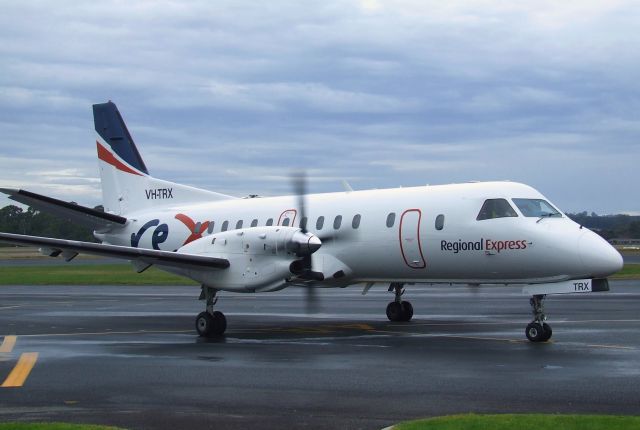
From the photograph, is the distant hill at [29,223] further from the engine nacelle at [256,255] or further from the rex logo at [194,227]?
the engine nacelle at [256,255]

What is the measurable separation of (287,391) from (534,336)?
7134mm

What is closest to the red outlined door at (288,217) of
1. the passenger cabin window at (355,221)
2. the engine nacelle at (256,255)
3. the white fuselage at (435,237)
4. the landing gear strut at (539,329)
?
the white fuselage at (435,237)

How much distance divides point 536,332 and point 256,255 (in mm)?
6115

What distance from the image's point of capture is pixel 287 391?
448 inches

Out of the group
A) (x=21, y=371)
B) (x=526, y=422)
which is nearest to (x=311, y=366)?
(x=21, y=371)

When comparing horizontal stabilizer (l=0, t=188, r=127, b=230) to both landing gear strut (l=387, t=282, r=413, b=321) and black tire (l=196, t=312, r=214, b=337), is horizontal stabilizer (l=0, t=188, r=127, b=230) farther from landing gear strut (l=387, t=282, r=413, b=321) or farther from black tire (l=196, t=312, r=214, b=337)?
landing gear strut (l=387, t=282, r=413, b=321)

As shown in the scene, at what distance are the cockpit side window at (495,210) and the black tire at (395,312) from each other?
434cm

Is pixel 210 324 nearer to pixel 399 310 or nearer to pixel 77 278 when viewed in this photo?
pixel 399 310

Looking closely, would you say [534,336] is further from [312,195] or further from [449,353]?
[312,195]

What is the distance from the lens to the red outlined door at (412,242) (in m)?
19.5

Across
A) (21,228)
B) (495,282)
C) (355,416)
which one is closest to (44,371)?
(355,416)

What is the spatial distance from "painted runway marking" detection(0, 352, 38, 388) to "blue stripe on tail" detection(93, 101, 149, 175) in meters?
11.5

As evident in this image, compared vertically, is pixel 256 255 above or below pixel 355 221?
below

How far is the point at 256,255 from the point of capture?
61.7 feet
